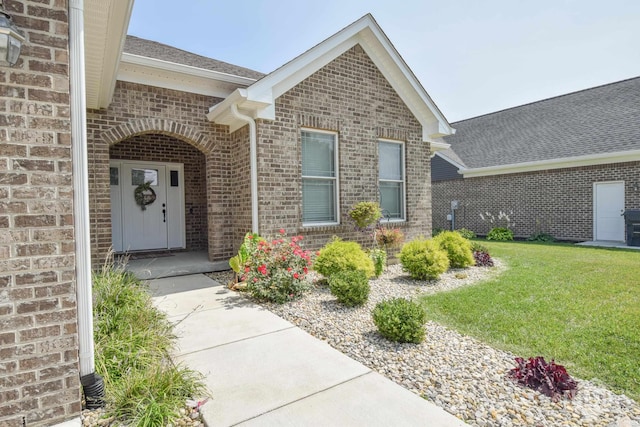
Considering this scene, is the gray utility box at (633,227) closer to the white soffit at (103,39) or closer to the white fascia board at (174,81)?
the white fascia board at (174,81)

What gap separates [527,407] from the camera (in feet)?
7.99

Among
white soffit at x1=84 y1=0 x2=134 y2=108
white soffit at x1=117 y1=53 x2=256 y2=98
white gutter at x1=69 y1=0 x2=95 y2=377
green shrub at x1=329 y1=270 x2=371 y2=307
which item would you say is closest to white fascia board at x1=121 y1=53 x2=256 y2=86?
white soffit at x1=117 y1=53 x2=256 y2=98

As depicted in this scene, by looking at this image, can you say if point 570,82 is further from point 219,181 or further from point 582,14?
point 219,181

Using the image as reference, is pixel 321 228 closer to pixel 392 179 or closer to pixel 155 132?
pixel 392 179

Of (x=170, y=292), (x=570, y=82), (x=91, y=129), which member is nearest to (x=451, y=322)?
(x=170, y=292)

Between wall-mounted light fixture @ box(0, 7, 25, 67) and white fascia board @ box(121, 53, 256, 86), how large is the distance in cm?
451

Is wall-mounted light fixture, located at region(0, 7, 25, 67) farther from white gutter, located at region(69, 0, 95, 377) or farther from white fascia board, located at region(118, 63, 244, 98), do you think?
white fascia board, located at region(118, 63, 244, 98)

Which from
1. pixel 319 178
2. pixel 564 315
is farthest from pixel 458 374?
pixel 319 178

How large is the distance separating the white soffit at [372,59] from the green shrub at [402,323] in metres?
4.43

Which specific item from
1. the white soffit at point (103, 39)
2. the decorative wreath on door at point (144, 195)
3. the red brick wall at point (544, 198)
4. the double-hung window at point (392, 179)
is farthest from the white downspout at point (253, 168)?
the red brick wall at point (544, 198)

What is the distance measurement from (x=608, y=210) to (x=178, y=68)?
15.3m

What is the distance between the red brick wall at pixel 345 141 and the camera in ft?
21.3

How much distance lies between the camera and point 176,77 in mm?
6516

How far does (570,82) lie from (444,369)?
70.4 feet
